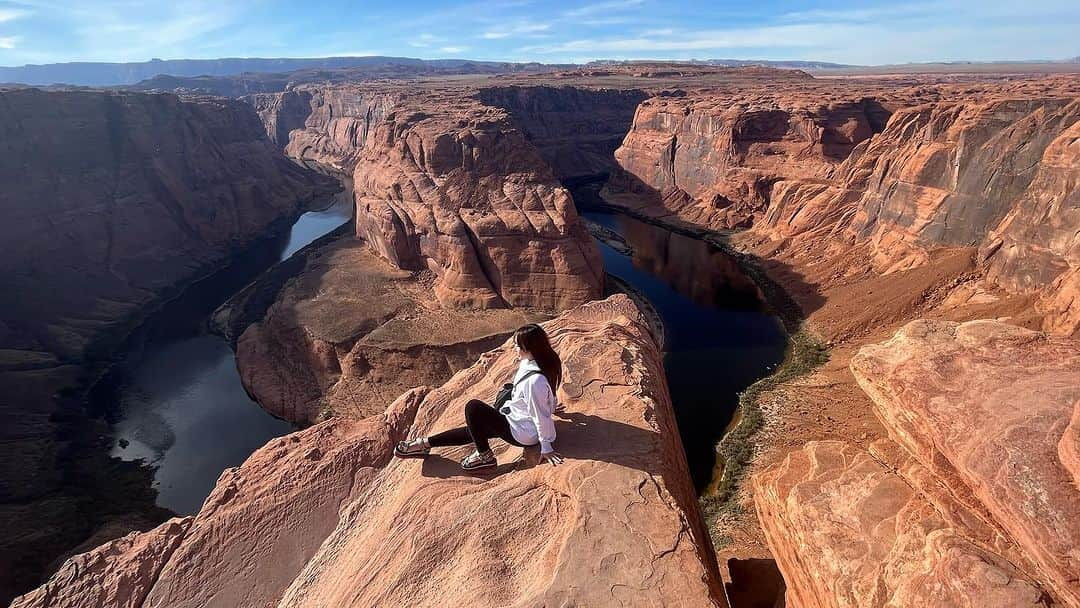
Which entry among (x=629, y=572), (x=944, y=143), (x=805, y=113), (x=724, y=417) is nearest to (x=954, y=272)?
(x=944, y=143)

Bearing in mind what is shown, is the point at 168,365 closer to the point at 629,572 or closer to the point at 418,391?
the point at 418,391

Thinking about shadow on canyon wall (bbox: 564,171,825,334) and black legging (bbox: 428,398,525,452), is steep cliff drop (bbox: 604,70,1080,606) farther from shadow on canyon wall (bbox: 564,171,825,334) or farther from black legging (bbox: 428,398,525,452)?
black legging (bbox: 428,398,525,452)

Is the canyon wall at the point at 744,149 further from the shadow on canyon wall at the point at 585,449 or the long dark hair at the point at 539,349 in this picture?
the long dark hair at the point at 539,349

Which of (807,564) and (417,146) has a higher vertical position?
(417,146)

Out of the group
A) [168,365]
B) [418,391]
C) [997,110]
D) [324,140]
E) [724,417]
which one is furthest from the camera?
[324,140]

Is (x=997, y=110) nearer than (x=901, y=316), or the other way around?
(x=901, y=316)

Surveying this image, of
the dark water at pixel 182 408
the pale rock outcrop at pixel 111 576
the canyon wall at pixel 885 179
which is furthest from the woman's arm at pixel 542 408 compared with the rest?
the canyon wall at pixel 885 179
